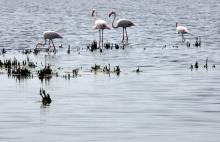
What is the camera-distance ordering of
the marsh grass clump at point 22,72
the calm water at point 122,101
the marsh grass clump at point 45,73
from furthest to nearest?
the marsh grass clump at point 22,72, the marsh grass clump at point 45,73, the calm water at point 122,101

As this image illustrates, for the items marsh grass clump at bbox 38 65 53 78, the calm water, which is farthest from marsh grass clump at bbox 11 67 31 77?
marsh grass clump at bbox 38 65 53 78

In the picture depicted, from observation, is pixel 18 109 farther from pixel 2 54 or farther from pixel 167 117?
pixel 2 54

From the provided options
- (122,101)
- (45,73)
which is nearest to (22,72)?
(45,73)

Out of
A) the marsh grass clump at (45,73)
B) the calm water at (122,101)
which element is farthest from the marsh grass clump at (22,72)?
the marsh grass clump at (45,73)

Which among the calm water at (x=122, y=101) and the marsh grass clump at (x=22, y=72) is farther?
the marsh grass clump at (x=22, y=72)

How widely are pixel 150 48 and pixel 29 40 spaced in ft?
30.9

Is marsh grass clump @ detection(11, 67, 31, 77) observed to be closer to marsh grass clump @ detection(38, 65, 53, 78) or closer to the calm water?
the calm water

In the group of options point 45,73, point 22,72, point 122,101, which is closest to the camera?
point 122,101

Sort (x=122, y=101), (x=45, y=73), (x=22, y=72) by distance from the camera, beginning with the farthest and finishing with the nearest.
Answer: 1. (x=22, y=72)
2. (x=45, y=73)
3. (x=122, y=101)

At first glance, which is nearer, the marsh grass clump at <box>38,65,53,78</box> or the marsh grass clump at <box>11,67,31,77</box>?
the marsh grass clump at <box>38,65,53,78</box>

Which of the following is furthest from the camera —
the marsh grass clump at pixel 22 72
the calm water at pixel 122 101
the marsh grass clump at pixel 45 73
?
the marsh grass clump at pixel 22 72

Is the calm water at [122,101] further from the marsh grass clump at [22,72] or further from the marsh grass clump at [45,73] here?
the marsh grass clump at [45,73]

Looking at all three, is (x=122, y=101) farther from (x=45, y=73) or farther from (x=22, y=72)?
(x=22, y=72)

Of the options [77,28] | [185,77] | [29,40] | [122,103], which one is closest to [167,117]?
[122,103]
